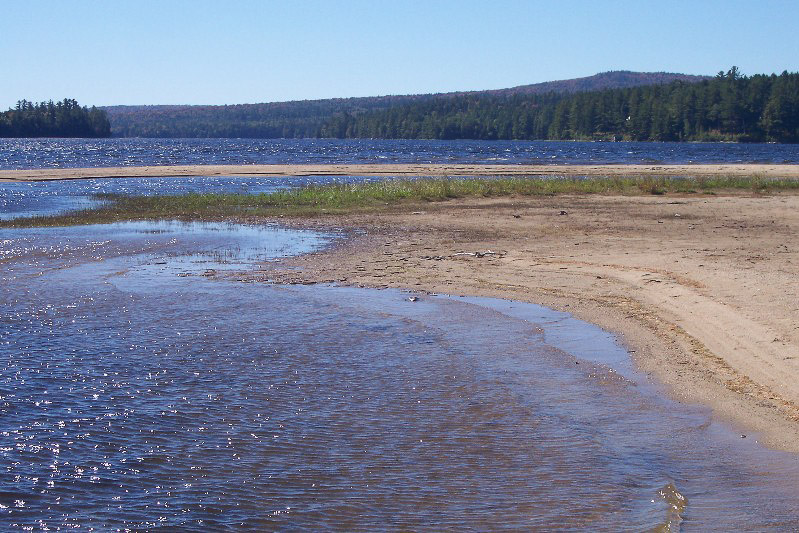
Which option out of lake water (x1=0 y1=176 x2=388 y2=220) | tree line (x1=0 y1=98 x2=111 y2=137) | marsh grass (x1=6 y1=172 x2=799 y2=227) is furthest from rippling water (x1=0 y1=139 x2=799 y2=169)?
tree line (x1=0 y1=98 x2=111 y2=137)

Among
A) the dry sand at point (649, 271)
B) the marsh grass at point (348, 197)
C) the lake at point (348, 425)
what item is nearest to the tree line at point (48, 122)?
the marsh grass at point (348, 197)

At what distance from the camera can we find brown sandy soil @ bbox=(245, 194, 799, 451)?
9.24 meters

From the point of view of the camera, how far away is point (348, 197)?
3145cm

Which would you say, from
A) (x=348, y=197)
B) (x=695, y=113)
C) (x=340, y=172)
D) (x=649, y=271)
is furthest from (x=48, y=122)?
(x=649, y=271)

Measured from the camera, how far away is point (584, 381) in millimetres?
9508

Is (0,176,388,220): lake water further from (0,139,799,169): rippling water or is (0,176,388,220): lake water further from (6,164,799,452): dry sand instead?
(0,139,799,169): rippling water

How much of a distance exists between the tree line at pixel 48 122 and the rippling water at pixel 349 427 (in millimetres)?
188307

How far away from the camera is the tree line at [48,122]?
184 m

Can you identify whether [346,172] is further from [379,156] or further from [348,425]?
[348,425]

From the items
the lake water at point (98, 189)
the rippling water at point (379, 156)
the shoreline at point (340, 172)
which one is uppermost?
the rippling water at point (379, 156)

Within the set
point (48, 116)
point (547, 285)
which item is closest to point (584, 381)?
point (547, 285)

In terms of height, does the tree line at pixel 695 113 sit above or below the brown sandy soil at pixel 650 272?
above

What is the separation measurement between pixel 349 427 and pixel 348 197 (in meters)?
23.8

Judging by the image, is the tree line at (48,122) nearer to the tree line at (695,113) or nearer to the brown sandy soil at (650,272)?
the tree line at (695,113)
